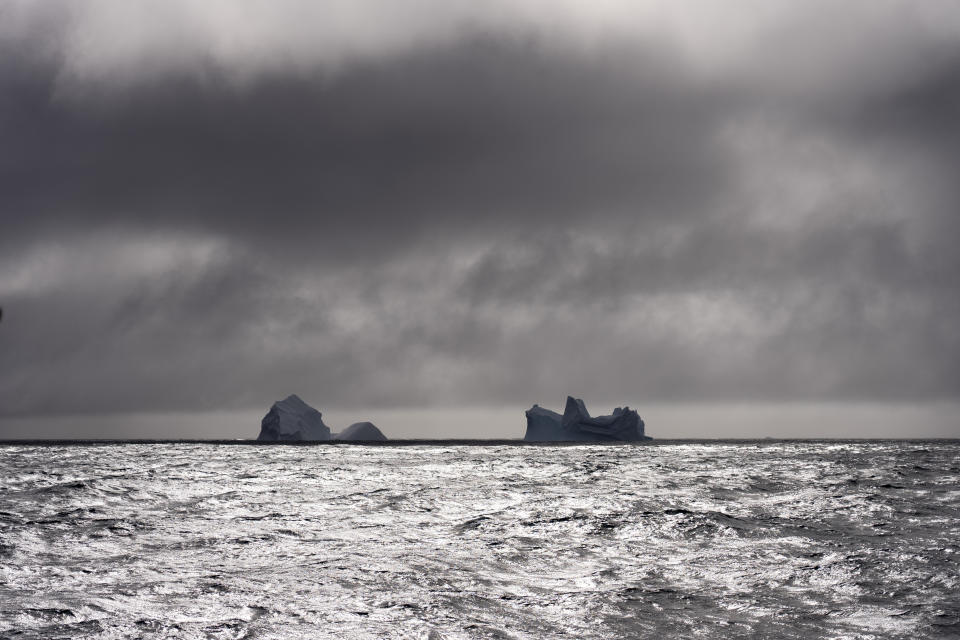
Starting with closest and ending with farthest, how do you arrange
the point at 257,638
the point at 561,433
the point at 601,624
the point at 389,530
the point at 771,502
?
1. the point at 257,638
2. the point at 601,624
3. the point at 389,530
4. the point at 771,502
5. the point at 561,433

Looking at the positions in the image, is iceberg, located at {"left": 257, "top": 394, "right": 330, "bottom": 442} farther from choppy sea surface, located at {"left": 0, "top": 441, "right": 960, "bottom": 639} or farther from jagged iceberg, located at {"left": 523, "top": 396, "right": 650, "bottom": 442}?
choppy sea surface, located at {"left": 0, "top": 441, "right": 960, "bottom": 639}

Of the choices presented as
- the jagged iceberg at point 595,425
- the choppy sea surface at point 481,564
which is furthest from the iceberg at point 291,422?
the choppy sea surface at point 481,564

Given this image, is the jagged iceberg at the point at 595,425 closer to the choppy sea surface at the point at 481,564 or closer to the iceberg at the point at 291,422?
the iceberg at the point at 291,422

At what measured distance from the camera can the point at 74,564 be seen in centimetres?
1773

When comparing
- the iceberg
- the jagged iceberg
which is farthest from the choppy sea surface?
the iceberg

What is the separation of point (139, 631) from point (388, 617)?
3.91 m

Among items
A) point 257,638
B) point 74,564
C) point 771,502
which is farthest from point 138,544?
point 771,502

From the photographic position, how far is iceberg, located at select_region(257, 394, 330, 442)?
6718 inches

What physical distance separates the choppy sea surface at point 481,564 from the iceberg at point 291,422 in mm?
139016

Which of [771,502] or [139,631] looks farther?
[771,502]

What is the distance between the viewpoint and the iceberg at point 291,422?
171 meters

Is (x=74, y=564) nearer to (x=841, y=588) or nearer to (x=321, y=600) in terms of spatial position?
(x=321, y=600)

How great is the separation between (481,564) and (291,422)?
161968 mm

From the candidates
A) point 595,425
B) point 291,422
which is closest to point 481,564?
point 595,425
